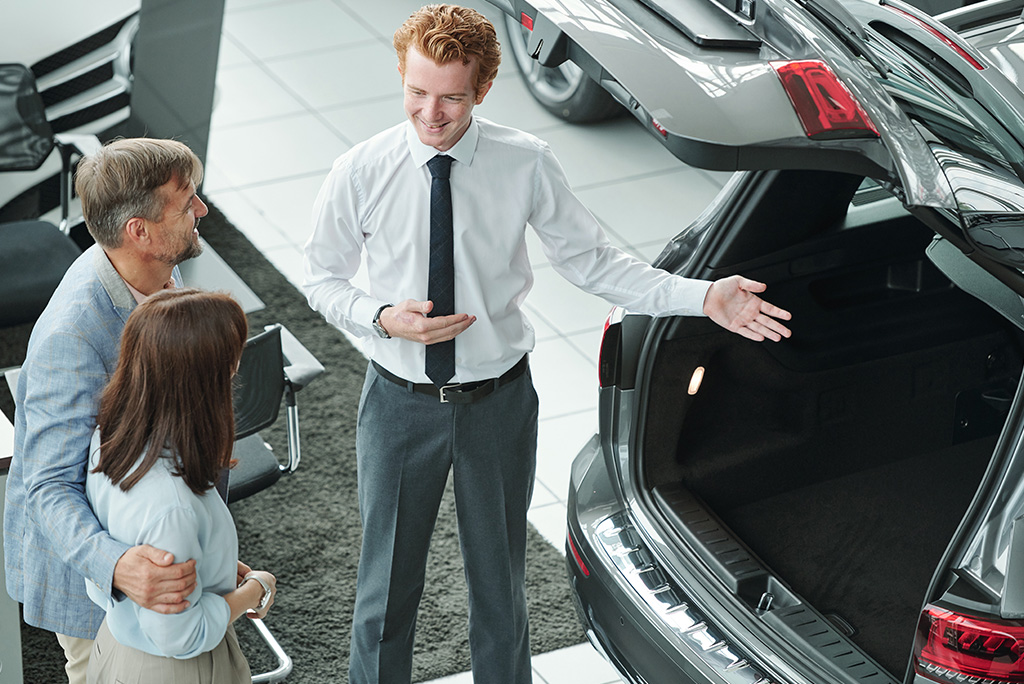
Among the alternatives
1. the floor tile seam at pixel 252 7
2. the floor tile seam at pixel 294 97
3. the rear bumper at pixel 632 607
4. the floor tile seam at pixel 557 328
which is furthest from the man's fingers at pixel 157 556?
the floor tile seam at pixel 252 7

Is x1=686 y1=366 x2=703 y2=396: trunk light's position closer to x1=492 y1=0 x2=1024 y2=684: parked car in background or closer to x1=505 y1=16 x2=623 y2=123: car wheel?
x1=492 y1=0 x2=1024 y2=684: parked car in background

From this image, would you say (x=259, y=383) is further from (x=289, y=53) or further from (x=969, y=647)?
(x=289, y=53)

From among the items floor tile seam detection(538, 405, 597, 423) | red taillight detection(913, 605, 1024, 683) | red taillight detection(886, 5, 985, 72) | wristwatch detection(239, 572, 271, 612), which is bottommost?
floor tile seam detection(538, 405, 597, 423)

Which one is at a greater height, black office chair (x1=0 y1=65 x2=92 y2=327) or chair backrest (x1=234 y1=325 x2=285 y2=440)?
chair backrest (x1=234 y1=325 x2=285 y2=440)

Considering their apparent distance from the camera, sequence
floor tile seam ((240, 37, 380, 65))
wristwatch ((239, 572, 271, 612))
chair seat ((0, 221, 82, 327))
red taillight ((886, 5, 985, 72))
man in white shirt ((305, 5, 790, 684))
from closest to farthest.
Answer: wristwatch ((239, 572, 271, 612))
red taillight ((886, 5, 985, 72))
man in white shirt ((305, 5, 790, 684))
chair seat ((0, 221, 82, 327))
floor tile seam ((240, 37, 380, 65))

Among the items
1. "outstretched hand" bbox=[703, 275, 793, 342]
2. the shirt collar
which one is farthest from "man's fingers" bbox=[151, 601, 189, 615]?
"outstretched hand" bbox=[703, 275, 793, 342]

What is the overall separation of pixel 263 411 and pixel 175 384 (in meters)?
1.17

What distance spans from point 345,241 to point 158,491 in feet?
2.49

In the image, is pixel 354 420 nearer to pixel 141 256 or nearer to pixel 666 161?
pixel 141 256

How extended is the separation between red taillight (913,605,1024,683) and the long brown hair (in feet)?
4.03

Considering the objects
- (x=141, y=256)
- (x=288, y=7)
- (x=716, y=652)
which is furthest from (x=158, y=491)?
(x=288, y=7)

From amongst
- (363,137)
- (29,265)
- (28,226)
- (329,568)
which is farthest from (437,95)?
(363,137)

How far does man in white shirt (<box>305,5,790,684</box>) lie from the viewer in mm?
2484

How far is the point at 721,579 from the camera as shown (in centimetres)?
274
